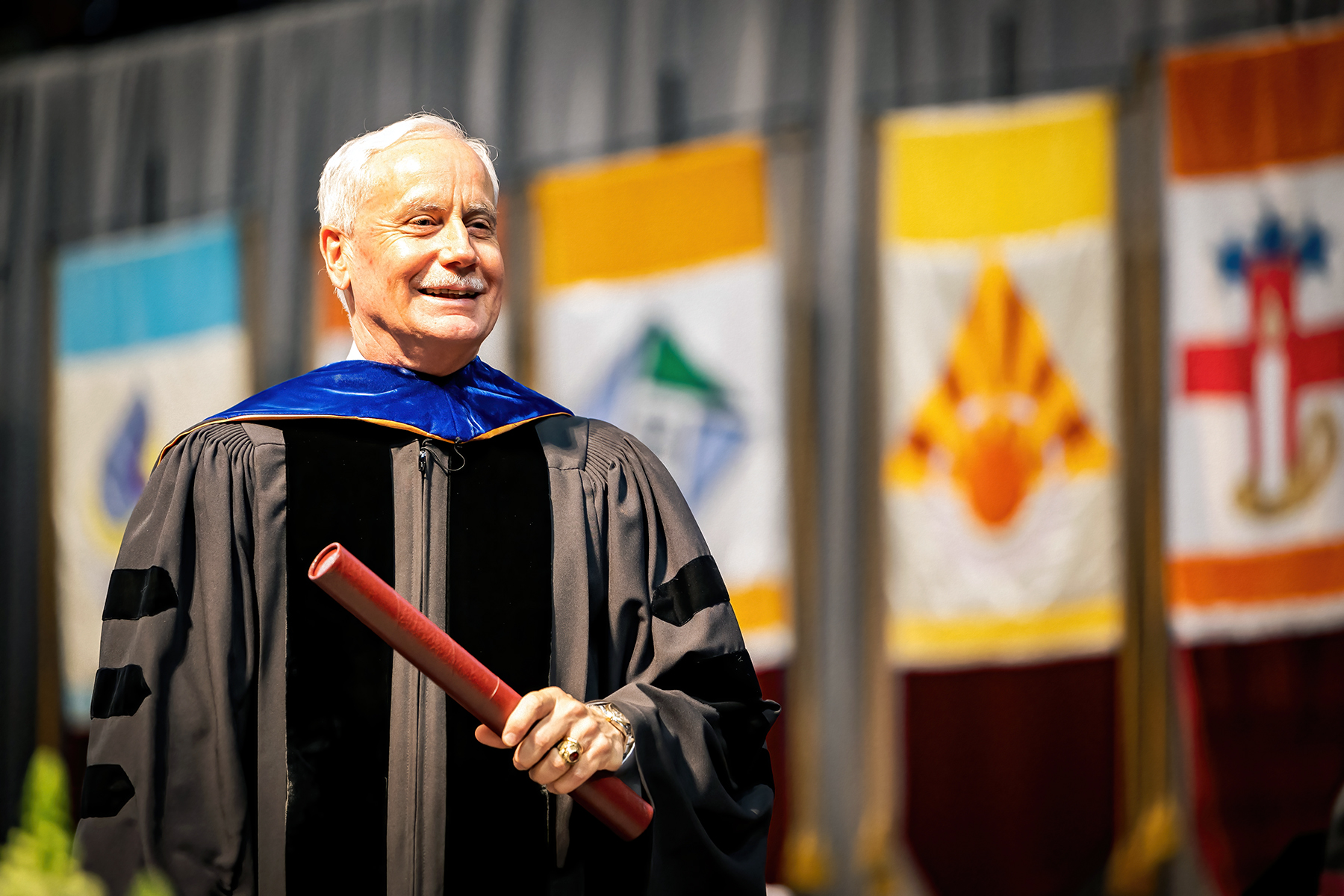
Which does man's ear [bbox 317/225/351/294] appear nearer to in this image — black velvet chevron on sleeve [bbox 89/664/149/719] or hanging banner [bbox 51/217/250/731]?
black velvet chevron on sleeve [bbox 89/664/149/719]

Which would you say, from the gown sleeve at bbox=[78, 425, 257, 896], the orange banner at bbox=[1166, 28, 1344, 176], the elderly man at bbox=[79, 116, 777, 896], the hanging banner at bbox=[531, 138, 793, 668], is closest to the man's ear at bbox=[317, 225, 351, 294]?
the elderly man at bbox=[79, 116, 777, 896]

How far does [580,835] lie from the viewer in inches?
58.2

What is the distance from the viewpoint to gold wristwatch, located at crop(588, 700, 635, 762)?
4.30 ft

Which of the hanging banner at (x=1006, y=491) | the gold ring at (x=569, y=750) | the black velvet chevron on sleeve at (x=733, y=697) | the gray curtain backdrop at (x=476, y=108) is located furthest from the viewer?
the gray curtain backdrop at (x=476, y=108)

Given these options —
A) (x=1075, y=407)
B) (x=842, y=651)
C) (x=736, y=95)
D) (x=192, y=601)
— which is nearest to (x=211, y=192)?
(x=736, y=95)

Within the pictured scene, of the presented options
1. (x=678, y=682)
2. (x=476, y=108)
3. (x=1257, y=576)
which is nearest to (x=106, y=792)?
(x=678, y=682)

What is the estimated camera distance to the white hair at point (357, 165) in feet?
5.07

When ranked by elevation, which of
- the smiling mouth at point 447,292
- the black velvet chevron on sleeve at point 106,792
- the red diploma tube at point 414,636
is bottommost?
the black velvet chevron on sleeve at point 106,792

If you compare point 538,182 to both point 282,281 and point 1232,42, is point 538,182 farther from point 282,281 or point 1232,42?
point 1232,42

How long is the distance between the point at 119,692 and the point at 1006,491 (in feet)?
9.45

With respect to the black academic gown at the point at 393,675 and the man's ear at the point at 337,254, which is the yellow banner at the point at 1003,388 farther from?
the man's ear at the point at 337,254

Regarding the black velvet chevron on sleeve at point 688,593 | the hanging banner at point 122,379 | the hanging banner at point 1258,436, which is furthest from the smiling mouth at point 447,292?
the hanging banner at point 122,379

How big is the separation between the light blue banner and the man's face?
140 inches

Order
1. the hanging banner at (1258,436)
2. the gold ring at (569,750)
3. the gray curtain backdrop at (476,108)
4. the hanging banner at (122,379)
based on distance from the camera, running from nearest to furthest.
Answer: the gold ring at (569,750) < the hanging banner at (1258,436) < the gray curtain backdrop at (476,108) < the hanging banner at (122,379)
